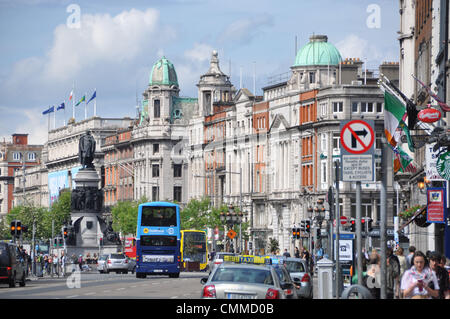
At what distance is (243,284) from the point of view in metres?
25.7

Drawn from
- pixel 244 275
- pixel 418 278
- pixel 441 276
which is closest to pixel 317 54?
pixel 244 275

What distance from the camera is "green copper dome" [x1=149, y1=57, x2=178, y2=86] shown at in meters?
172

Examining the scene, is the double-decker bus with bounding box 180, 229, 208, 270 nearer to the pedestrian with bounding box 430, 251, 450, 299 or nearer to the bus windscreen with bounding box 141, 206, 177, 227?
the bus windscreen with bounding box 141, 206, 177, 227

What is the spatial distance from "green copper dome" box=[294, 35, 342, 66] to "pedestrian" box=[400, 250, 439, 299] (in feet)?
328

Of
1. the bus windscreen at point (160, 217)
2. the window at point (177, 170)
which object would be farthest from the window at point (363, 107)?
the window at point (177, 170)

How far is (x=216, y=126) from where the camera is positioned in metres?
146

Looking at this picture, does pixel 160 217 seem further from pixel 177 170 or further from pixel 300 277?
pixel 177 170

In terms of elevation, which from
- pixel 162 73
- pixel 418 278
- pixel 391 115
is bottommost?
pixel 418 278

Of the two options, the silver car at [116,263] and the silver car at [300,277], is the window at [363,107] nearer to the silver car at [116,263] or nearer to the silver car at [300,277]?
the silver car at [116,263]

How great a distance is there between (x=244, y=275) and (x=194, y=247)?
69.0m

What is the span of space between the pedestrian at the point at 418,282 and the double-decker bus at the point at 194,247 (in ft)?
234

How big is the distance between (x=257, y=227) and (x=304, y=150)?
13.3 m

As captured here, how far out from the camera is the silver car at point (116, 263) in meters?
87.7
